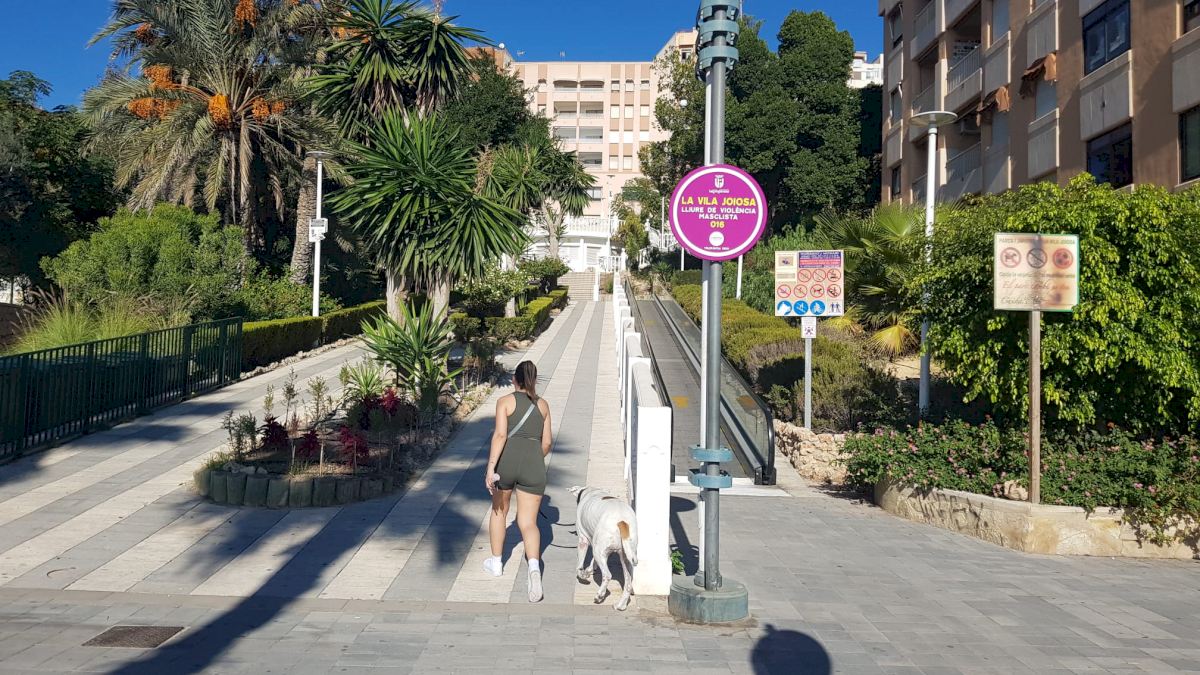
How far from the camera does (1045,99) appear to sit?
22.0m

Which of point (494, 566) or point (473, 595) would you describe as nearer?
point (473, 595)

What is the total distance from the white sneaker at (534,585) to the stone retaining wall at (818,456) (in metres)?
6.90

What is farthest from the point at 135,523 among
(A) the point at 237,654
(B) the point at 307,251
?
(B) the point at 307,251

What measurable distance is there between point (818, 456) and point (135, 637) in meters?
10.1

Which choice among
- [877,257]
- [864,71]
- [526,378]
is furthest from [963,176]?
[864,71]

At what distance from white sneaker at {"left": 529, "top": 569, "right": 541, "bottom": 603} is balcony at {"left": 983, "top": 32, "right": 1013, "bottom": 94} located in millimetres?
21840

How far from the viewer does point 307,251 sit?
102ft

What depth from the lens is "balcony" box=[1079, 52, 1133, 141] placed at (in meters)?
18.0


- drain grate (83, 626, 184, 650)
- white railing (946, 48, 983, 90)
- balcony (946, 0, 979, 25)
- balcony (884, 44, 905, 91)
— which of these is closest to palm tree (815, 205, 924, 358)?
drain grate (83, 626, 184, 650)

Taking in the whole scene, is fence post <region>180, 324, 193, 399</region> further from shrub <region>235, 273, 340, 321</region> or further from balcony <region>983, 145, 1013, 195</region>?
balcony <region>983, 145, 1013, 195</region>

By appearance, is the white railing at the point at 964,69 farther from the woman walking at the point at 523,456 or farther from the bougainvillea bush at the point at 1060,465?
the woman walking at the point at 523,456

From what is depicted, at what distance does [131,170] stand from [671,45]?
6856 cm

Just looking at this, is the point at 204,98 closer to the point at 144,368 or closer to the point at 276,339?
the point at 276,339

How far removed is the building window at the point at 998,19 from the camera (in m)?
24.5
